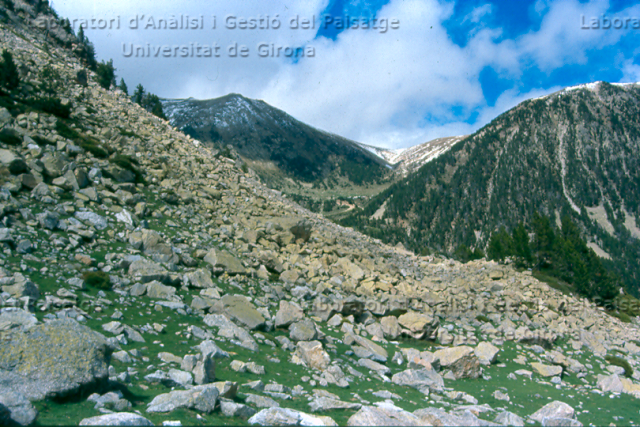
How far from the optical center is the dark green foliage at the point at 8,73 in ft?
61.8

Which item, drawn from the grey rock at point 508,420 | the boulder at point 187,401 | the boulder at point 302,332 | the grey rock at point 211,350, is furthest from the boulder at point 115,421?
the grey rock at point 508,420

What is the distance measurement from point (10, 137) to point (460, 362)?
1990 centimetres

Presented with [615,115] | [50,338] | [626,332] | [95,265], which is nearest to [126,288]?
[95,265]

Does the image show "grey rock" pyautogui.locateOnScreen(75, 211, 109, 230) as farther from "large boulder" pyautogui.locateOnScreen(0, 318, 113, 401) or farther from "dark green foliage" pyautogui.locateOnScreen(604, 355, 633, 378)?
"dark green foliage" pyautogui.locateOnScreen(604, 355, 633, 378)

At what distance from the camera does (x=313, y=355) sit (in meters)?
10.2

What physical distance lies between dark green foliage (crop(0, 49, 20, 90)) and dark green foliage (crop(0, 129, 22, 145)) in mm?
6739

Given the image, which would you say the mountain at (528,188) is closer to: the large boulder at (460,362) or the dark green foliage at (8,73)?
the dark green foliage at (8,73)

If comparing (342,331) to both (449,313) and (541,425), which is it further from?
(449,313)

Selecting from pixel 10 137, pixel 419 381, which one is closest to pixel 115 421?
pixel 419 381

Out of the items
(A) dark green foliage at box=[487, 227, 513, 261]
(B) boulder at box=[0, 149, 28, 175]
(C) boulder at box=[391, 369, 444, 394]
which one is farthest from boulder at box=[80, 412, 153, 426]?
(A) dark green foliage at box=[487, 227, 513, 261]

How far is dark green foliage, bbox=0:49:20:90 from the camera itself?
61.8 ft

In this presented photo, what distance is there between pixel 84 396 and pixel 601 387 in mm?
18671

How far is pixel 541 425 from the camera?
27.7 feet

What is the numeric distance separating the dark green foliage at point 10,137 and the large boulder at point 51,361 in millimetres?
12390
